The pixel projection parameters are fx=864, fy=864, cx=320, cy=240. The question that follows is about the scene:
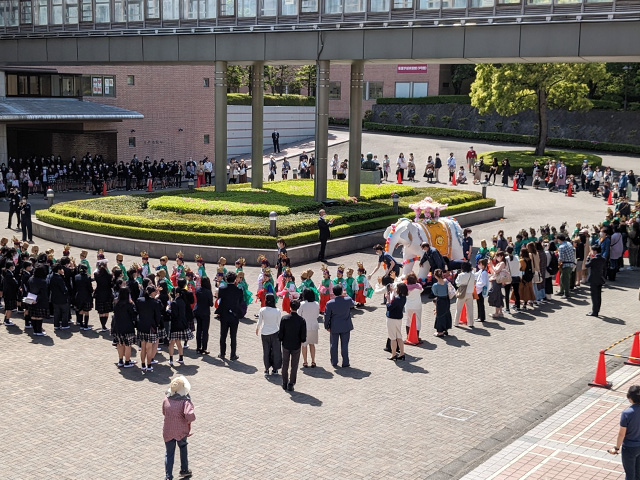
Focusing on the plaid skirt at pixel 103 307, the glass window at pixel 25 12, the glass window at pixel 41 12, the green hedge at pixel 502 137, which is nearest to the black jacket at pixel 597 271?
the plaid skirt at pixel 103 307

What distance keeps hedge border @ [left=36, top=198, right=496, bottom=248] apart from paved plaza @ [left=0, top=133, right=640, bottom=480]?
7.17 meters

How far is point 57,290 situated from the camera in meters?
17.8

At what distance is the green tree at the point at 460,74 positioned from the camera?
72000 millimetres

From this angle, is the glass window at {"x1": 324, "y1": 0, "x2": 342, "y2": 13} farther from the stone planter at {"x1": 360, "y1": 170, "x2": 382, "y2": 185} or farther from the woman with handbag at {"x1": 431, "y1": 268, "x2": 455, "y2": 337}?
the woman with handbag at {"x1": 431, "y1": 268, "x2": 455, "y2": 337}

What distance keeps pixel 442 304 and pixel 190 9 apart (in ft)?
74.8

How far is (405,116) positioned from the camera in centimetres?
6944

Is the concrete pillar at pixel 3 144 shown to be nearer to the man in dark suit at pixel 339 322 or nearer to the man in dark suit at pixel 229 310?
the man in dark suit at pixel 229 310

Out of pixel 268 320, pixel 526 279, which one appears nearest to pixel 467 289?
pixel 526 279

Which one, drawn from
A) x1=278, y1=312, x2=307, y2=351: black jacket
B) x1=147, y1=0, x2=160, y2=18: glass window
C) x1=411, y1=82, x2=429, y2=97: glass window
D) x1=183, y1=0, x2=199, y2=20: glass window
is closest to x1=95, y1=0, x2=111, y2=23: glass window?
x1=147, y1=0, x2=160, y2=18: glass window

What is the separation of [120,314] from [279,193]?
66.7ft

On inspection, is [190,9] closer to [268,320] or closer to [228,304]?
[228,304]

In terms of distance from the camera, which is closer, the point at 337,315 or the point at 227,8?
the point at 337,315

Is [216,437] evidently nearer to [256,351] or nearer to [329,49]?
[256,351]

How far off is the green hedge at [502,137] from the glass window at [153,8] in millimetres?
30929
